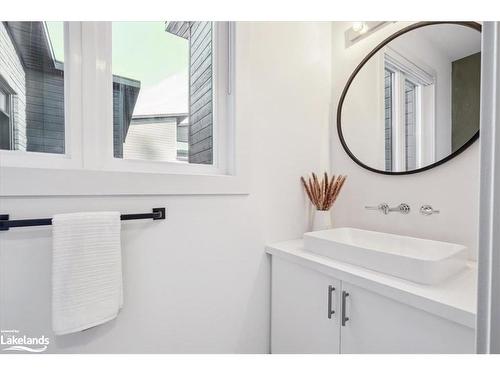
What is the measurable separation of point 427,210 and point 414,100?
526 mm

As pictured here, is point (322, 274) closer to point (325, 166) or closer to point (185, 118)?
point (325, 166)

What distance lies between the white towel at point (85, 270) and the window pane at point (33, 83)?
31 centimetres

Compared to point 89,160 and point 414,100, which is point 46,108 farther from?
point 414,100

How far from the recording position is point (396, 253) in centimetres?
85

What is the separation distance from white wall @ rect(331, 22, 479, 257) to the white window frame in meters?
0.82

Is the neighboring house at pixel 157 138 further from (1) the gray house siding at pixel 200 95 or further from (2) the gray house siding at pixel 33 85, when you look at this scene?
(2) the gray house siding at pixel 33 85

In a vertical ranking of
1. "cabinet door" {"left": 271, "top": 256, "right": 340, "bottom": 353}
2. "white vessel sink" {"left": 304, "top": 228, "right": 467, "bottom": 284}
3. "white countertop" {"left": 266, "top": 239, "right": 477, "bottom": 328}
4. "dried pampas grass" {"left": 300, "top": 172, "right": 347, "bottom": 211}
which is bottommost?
"cabinet door" {"left": 271, "top": 256, "right": 340, "bottom": 353}

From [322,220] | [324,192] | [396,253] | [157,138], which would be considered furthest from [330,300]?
[157,138]

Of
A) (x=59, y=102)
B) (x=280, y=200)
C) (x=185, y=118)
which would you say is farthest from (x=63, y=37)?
(x=280, y=200)

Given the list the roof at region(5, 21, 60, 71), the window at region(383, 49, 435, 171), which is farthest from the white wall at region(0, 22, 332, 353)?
the roof at region(5, 21, 60, 71)

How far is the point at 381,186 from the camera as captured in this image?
1.31m

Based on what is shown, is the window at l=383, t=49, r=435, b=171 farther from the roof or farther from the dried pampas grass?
the roof

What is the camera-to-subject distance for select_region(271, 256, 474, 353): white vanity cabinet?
695 mm
